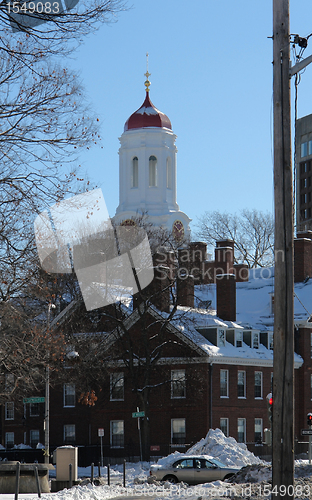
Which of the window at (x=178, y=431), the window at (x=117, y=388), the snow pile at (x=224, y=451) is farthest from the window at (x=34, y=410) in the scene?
the snow pile at (x=224, y=451)

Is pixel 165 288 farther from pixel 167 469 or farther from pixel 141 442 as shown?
pixel 167 469

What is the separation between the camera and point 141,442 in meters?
46.5

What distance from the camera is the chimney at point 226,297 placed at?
54969 millimetres

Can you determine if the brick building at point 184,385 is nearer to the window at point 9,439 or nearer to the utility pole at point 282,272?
the window at point 9,439

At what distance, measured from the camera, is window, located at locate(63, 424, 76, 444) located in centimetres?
5325

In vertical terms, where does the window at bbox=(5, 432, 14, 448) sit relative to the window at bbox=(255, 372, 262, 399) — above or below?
below

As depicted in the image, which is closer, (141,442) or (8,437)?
(141,442)

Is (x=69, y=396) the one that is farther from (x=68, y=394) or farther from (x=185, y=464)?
(x=185, y=464)

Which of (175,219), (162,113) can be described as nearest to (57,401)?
(175,219)

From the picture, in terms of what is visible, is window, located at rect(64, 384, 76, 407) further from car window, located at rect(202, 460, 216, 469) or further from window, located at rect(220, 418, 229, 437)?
car window, located at rect(202, 460, 216, 469)

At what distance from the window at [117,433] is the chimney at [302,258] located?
18.5 metres

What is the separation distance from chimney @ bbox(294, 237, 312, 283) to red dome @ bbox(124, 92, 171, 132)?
4873 centimetres

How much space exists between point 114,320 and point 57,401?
998 cm

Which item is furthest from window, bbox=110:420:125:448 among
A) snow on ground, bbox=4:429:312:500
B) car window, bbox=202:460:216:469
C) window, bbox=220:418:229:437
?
car window, bbox=202:460:216:469
